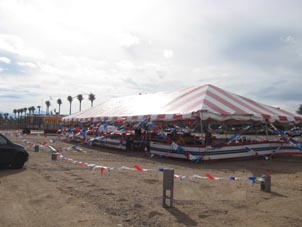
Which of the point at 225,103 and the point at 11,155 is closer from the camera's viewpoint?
the point at 11,155

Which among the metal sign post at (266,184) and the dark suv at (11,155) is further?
the dark suv at (11,155)

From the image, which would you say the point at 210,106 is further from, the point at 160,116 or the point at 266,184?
the point at 266,184

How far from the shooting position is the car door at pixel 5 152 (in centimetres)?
1148

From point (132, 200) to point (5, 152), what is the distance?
6.04 meters

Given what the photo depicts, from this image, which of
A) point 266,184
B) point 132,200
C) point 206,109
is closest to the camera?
point 132,200

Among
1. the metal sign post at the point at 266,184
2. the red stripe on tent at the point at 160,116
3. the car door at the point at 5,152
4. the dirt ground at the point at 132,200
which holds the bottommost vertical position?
the dirt ground at the point at 132,200

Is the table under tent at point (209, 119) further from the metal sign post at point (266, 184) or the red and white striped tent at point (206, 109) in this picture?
the metal sign post at point (266, 184)

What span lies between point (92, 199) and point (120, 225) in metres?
1.88

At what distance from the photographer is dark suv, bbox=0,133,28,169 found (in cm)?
1152

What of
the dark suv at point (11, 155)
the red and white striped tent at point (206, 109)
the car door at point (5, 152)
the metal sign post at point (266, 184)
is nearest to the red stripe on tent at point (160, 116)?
the red and white striped tent at point (206, 109)

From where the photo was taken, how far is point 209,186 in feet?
29.8

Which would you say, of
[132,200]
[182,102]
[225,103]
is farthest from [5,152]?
[225,103]

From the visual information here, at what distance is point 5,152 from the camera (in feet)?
37.8

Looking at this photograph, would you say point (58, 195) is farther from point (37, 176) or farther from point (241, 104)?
point (241, 104)
